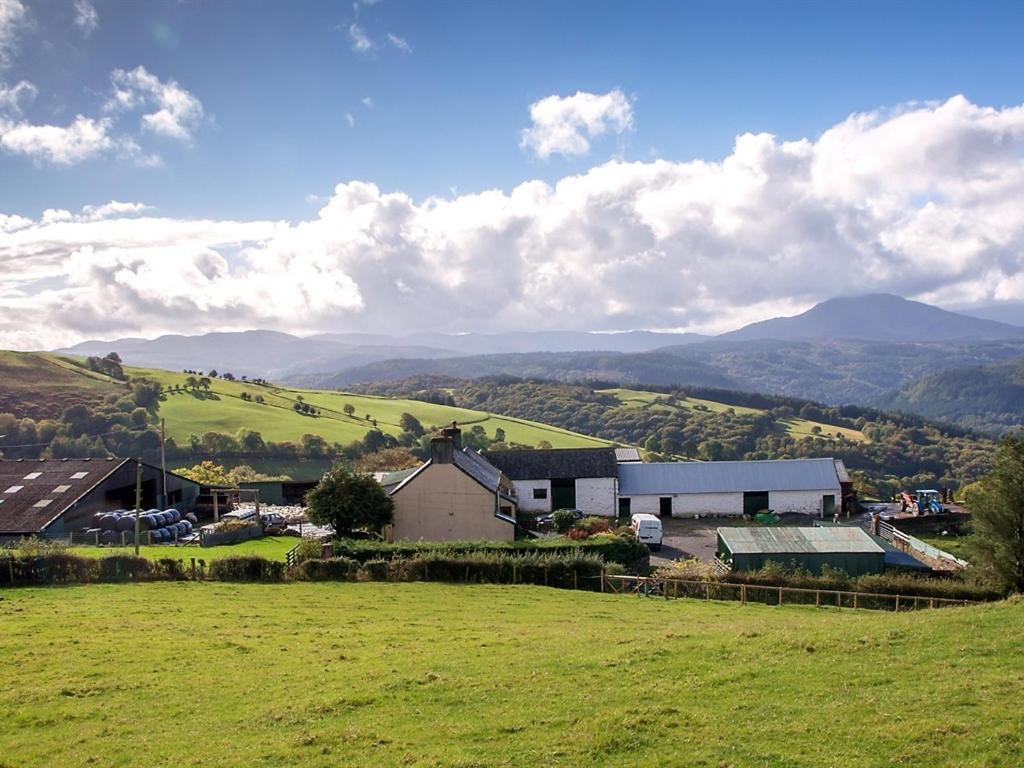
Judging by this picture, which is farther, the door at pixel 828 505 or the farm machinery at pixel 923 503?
the door at pixel 828 505

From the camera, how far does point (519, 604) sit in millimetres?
30375

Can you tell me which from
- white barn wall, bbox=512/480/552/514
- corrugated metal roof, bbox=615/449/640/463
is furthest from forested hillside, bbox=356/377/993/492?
white barn wall, bbox=512/480/552/514

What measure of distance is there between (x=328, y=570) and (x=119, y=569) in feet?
30.1

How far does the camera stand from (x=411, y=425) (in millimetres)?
148625

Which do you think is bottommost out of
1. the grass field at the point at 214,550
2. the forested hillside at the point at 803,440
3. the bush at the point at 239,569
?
the forested hillside at the point at 803,440

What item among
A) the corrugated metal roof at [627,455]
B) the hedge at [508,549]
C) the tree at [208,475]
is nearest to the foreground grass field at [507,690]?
the hedge at [508,549]

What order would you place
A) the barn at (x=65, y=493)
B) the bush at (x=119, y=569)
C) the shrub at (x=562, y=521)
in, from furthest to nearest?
the shrub at (x=562, y=521) < the barn at (x=65, y=493) < the bush at (x=119, y=569)

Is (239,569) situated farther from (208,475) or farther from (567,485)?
(208,475)

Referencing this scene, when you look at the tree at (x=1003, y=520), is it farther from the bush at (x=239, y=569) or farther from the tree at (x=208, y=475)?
the tree at (x=208, y=475)

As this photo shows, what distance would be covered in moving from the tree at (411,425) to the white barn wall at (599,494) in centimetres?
8470

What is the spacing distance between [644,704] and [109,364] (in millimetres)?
189386

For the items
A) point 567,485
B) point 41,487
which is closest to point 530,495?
point 567,485

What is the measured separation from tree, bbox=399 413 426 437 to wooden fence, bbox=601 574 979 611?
11118 cm

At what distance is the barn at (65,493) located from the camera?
49125mm
